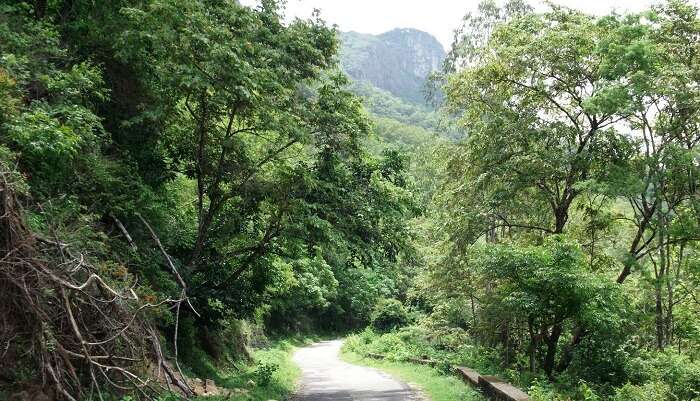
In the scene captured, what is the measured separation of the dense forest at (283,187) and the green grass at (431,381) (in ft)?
5.15

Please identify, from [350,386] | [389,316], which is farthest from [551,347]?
[389,316]

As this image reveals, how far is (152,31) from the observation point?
1153cm

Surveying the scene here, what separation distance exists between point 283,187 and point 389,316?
3185 centimetres

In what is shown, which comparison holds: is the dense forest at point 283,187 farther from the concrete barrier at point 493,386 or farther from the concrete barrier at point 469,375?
the concrete barrier at point 469,375

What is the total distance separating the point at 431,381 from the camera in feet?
56.6

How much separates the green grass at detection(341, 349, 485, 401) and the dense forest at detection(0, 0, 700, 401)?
157 cm

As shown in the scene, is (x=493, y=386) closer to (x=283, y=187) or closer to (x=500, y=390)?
(x=500, y=390)

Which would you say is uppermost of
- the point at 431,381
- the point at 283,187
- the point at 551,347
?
the point at 283,187

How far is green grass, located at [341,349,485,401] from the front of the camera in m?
13.7

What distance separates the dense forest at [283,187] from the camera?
340 inches

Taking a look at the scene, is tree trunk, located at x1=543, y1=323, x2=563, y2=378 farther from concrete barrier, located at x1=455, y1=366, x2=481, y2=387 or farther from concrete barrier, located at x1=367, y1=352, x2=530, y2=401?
concrete barrier, located at x1=367, y1=352, x2=530, y2=401

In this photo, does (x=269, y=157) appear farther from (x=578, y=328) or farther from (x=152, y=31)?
(x=578, y=328)

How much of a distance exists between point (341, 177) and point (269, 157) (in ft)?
6.01

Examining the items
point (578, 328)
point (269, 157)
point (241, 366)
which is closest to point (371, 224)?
point (269, 157)
